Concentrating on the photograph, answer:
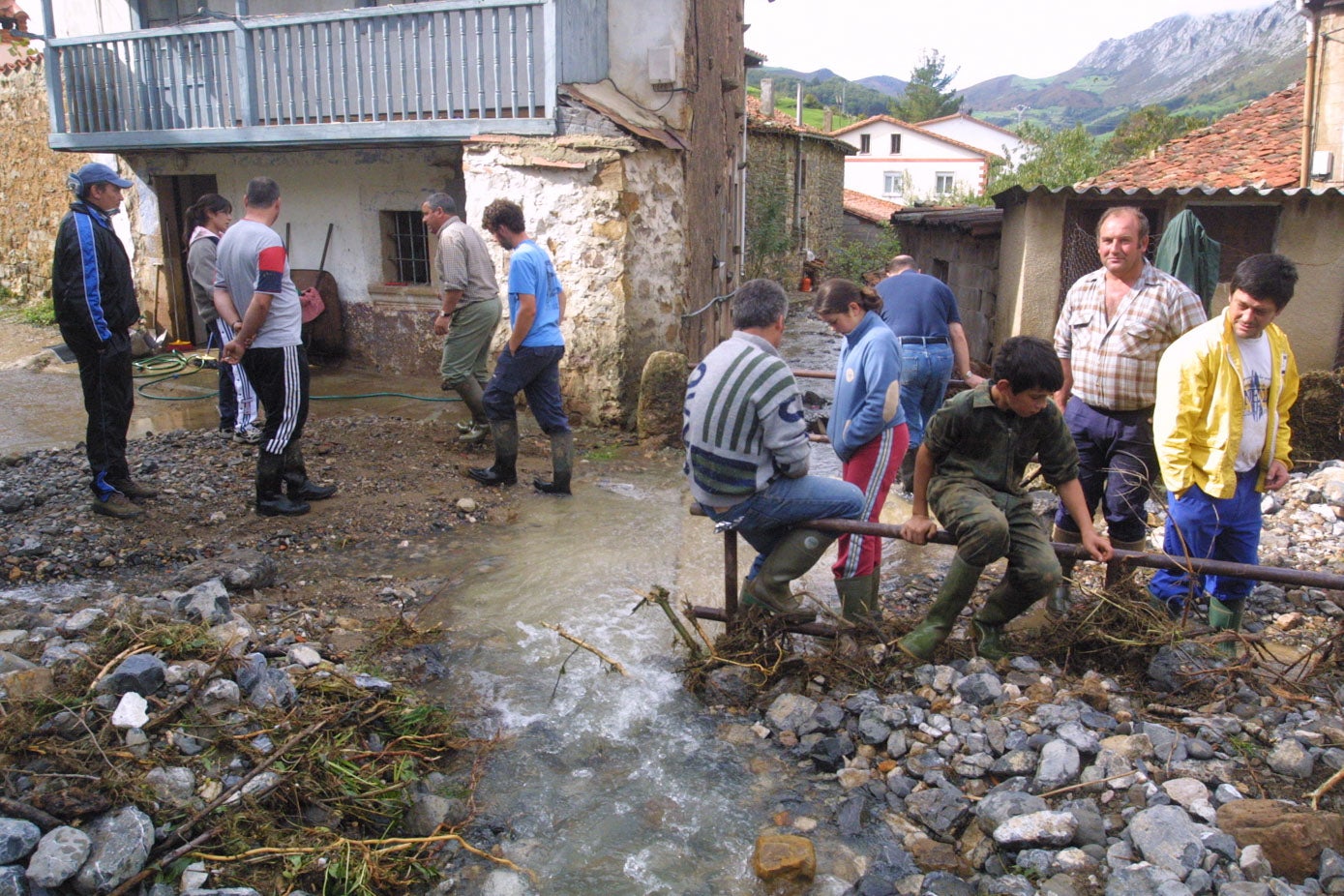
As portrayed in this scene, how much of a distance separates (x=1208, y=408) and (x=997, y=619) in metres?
1.22

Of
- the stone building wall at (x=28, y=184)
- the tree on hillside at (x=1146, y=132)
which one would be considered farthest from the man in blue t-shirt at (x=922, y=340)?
the tree on hillside at (x=1146, y=132)

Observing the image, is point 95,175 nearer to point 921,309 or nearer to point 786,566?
point 786,566

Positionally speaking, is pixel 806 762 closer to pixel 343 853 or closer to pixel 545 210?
pixel 343 853

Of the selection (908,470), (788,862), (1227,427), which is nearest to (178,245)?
(908,470)

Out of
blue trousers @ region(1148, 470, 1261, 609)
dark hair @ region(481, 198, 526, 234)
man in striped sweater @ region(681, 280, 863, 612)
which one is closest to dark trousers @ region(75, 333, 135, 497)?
dark hair @ region(481, 198, 526, 234)

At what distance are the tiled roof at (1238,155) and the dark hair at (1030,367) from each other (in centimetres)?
731

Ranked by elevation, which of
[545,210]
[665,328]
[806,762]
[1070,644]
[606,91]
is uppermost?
[606,91]

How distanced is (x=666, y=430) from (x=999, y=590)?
4.63 meters

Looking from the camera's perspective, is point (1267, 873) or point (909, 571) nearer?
point (1267, 873)

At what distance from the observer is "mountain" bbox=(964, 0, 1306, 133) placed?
4439 inches

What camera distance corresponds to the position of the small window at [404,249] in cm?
1125

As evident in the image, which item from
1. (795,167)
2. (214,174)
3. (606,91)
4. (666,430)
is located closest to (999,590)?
(666,430)

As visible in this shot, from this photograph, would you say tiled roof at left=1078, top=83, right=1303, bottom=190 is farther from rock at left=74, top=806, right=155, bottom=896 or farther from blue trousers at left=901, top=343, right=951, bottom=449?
rock at left=74, top=806, right=155, bottom=896

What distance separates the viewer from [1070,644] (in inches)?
154
